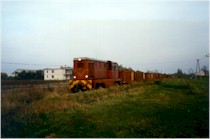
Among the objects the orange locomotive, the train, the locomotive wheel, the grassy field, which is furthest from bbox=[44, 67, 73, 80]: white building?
the grassy field

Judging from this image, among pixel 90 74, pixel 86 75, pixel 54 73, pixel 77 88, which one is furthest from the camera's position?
pixel 54 73

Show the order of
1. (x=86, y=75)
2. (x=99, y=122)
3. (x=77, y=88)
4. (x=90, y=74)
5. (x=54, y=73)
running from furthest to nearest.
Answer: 1. (x=54, y=73)
2. (x=90, y=74)
3. (x=86, y=75)
4. (x=77, y=88)
5. (x=99, y=122)

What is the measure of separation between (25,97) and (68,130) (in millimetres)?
10154

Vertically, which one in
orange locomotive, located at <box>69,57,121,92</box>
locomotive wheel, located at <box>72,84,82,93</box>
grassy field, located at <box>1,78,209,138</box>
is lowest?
grassy field, located at <box>1,78,209,138</box>

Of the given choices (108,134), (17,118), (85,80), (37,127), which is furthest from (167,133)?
(85,80)

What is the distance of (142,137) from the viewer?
7.73 meters

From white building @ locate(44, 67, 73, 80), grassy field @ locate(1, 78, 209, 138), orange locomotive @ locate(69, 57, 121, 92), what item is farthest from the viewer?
white building @ locate(44, 67, 73, 80)

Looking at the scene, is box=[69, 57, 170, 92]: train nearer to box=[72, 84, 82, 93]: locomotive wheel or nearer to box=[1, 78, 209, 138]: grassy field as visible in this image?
box=[72, 84, 82, 93]: locomotive wheel

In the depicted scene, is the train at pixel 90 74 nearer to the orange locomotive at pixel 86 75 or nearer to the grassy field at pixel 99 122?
the orange locomotive at pixel 86 75

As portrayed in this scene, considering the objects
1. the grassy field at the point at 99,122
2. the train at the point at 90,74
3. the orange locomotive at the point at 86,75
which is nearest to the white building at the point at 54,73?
the train at the point at 90,74

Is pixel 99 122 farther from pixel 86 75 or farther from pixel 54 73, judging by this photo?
pixel 54 73

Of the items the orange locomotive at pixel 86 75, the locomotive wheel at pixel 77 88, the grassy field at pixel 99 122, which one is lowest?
the grassy field at pixel 99 122

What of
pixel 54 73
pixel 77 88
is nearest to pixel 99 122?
pixel 77 88

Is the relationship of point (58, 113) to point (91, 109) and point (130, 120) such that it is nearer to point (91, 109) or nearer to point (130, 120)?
point (91, 109)
